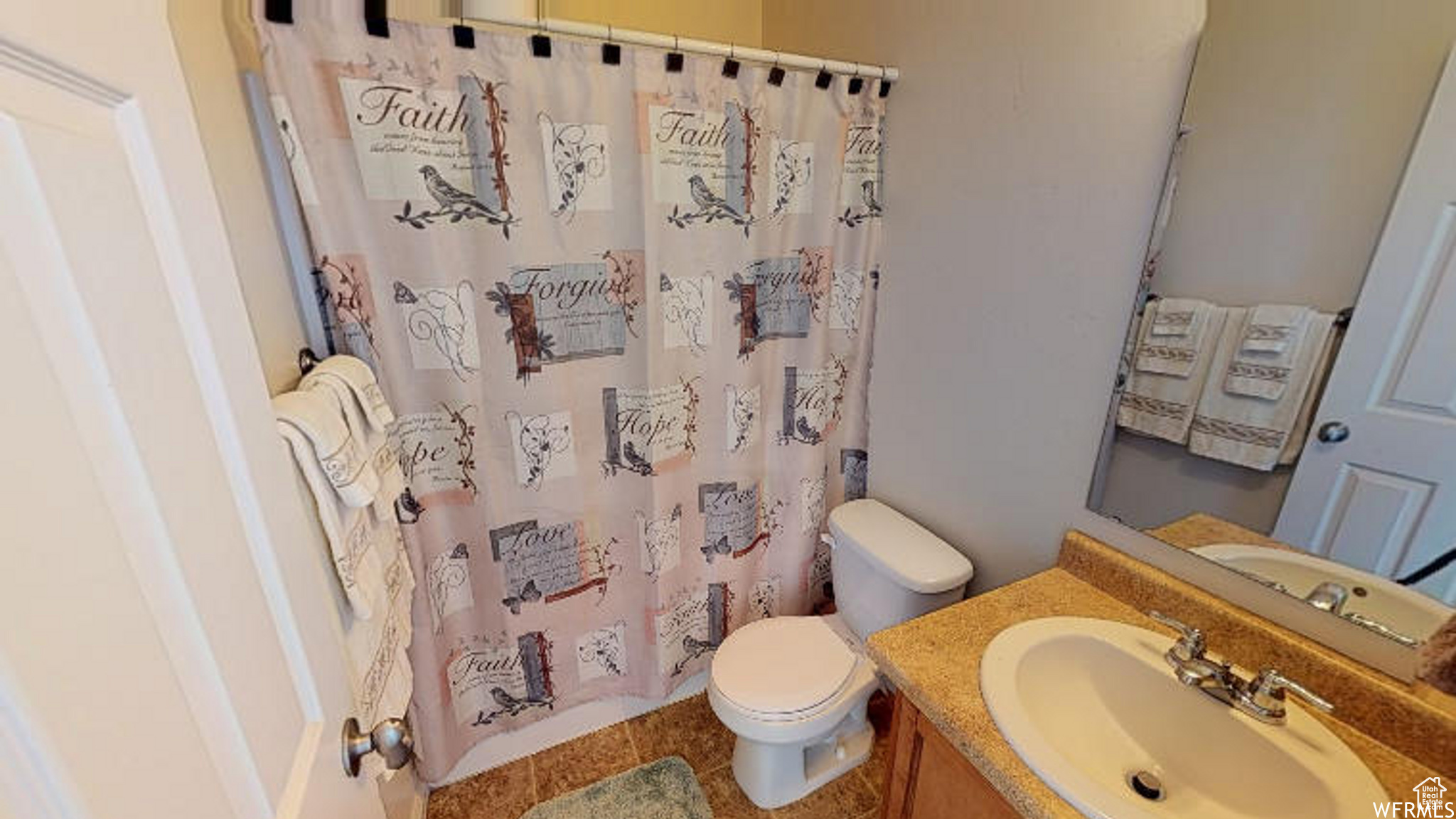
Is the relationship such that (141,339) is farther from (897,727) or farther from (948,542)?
(948,542)

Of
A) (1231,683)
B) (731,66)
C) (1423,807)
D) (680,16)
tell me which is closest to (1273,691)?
(1231,683)

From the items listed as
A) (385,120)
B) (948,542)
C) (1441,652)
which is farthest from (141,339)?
→ (948,542)

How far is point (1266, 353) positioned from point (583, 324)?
4.24ft

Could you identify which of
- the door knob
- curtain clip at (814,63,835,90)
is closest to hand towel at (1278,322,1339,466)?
curtain clip at (814,63,835,90)

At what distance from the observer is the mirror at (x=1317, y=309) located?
0.77 metres

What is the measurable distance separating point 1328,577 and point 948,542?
0.74 metres

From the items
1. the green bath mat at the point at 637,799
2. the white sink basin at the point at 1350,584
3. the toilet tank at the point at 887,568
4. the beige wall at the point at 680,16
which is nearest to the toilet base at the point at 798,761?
the green bath mat at the point at 637,799

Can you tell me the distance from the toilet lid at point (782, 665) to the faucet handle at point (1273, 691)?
818mm

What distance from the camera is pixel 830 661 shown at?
59.3 inches

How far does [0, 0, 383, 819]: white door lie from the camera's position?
29 centimetres

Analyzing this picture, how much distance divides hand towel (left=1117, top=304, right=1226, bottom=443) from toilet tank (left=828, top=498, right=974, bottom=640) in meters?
0.54

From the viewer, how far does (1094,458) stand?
1.18m

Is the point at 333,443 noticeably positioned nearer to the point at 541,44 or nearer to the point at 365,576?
the point at 365,576

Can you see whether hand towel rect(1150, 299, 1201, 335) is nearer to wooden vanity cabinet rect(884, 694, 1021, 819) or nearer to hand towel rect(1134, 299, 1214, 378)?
hand towel rect(1134, 299, 1214, 378)
